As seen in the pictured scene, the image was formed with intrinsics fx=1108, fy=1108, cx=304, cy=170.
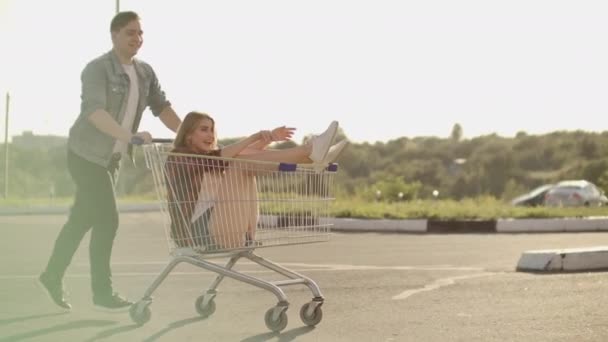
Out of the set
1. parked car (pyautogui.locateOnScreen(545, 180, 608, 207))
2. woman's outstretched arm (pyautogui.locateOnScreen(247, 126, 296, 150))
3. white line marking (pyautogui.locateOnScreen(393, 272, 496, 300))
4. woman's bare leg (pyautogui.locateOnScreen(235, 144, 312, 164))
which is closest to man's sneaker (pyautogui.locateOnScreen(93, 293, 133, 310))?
woman's bare leg (pyautogui.locateOnScreen(235, 144, 312, 164))

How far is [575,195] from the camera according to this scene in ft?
112

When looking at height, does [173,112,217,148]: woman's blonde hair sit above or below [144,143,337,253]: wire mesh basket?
→ above

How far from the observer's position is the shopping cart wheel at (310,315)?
22.1ft

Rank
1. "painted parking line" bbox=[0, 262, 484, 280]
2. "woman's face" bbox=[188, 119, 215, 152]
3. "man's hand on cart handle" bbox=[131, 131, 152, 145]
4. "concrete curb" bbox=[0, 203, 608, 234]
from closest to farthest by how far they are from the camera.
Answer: "man's hand on cart handle" bbox=[131, 131, 152, 145] < "woman's face" bbox=[188, 119, 215, 152] < "painted parking line" bbox=[0, 262, 484, 280] < "concrete curb" bbox=[0, 203, 608, 234]

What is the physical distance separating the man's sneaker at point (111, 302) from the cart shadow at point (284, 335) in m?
1.11

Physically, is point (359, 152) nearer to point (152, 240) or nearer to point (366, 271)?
point (152, 240)

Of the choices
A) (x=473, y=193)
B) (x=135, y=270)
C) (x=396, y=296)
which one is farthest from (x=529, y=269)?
(x=473, y=193)

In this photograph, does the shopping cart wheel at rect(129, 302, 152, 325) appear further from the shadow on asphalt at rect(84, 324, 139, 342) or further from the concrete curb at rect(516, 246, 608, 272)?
the concrete curb at rect(516, 246, 608, 272)

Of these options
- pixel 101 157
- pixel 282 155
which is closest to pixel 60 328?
pixel 101 157

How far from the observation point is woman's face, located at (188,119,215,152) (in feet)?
21.8

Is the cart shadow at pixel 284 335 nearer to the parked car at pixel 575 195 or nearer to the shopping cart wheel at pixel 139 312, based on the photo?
the shopping cart wheel at pixel 139 312

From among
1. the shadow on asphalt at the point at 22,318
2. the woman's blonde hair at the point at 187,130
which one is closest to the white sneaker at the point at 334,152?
the woman's blonde hair at the point at 187,130

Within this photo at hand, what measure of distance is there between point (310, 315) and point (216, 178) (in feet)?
3.33

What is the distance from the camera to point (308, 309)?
6738 mm
